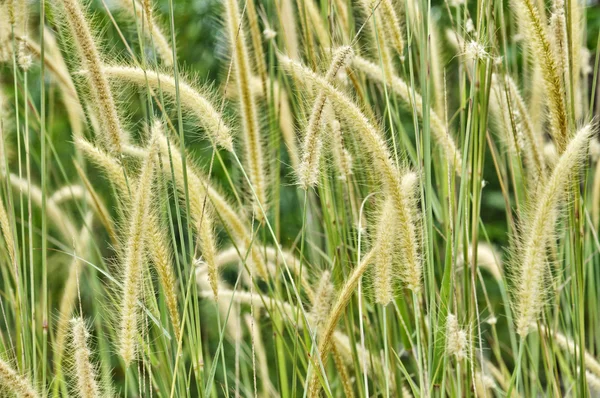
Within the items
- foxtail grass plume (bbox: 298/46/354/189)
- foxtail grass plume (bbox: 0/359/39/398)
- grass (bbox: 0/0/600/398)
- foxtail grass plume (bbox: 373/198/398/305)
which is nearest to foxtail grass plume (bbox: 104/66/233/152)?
grass (bbox: 0/0/600/398)

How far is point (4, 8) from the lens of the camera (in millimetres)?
1146

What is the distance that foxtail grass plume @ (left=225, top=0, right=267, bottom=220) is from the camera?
46.4 inches

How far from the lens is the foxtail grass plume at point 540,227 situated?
3.02 ft

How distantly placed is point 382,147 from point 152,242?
311 millimetres

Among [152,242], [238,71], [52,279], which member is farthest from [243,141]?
[52,279]

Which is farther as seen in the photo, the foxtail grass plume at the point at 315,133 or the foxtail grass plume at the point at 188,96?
the foxtail grass plume at the point at 188,96

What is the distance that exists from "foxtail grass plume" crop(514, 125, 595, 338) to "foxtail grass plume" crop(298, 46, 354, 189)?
29cm

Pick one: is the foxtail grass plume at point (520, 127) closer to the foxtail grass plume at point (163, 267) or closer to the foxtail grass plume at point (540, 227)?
the foxtail grass plume at point (540, 227)

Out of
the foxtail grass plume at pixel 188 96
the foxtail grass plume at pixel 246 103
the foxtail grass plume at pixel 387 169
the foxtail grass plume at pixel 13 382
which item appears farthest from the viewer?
the foxtail grass plume at pixel 246 103

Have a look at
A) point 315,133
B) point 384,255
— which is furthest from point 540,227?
point 315,133

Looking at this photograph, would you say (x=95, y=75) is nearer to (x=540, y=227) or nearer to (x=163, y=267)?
(x=163, y=267)

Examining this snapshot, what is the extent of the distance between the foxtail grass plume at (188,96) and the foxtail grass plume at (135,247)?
0.13 metres

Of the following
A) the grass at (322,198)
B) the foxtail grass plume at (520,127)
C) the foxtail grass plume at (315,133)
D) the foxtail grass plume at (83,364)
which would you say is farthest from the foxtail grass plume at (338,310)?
the foxtail grass plume at (520,127)

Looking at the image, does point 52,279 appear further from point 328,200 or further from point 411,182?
point 411,182
